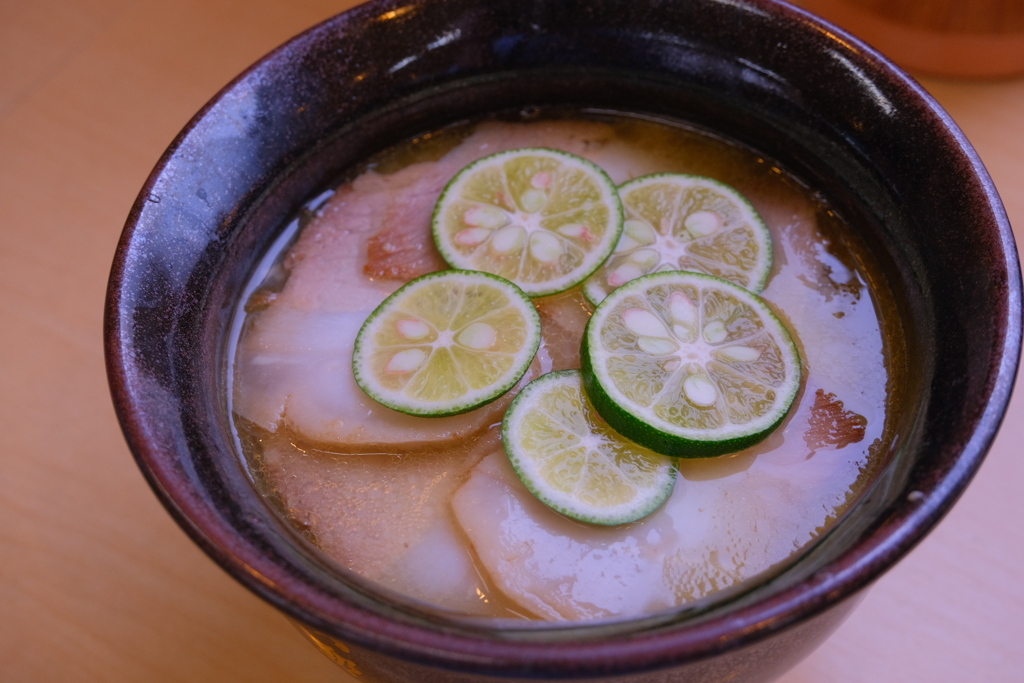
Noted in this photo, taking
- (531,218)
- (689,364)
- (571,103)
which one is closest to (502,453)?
(689,364)

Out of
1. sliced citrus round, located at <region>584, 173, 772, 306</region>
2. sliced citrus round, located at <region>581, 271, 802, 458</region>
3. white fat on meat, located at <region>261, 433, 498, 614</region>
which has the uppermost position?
sliced citrus round, located at <region>584, 173, 772, 306</region>

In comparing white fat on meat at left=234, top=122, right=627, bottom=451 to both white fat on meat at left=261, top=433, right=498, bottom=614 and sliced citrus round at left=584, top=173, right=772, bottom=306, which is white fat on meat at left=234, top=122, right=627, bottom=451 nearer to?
white fat on meat at left=261, top=433, right=498, bottom=614

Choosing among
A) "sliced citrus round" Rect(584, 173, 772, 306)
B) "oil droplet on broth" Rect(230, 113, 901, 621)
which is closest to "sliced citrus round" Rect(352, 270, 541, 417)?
"oil droplet on broth" Rect(230, 113, 901, 621)

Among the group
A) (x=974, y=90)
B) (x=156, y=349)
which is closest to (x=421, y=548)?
(x=156, y=349)

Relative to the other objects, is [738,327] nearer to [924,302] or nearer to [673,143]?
[924,302]

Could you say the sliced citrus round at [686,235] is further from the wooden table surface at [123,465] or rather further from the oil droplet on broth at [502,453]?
the wooden table surface at [123,465]

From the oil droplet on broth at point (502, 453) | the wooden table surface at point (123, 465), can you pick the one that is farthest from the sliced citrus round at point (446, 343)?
the wooden table surface at point (123, 465)

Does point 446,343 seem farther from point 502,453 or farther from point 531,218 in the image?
point 531,218
